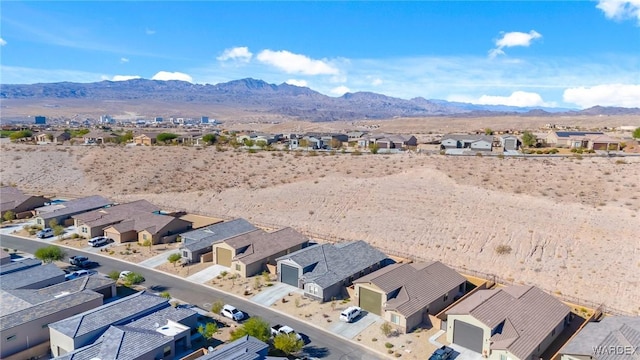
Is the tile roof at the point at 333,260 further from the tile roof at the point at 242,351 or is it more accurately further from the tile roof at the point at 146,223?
the tile roof at the point at 146,223

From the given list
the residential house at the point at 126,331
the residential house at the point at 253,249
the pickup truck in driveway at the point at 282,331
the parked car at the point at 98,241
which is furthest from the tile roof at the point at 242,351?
the parked car at the point at 98,241

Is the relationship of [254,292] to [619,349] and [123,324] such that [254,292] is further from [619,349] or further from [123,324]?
[619,349]

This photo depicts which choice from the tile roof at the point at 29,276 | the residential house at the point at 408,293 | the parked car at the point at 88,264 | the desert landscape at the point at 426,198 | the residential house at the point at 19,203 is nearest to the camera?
the residential house at the point at 408,293

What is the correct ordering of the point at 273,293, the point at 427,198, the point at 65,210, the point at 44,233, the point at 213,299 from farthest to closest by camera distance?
1. the point at 427,198
2. the point at 65,210
3. the point at 44,233
4. the point at 273,293
5. the point at 213,299

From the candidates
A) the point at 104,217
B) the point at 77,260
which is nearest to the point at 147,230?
the point at 104,217

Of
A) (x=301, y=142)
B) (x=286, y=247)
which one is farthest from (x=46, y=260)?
(x=301, y=142)

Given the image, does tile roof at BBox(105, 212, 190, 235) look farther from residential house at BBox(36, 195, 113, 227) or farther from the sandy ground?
the sandy ground

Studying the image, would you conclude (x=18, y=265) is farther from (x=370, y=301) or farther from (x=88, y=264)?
(x=370, y=301)
